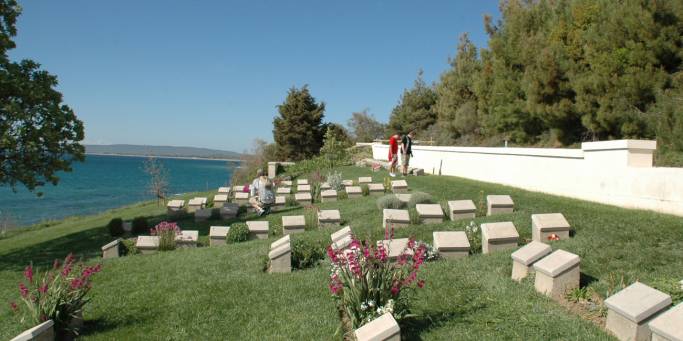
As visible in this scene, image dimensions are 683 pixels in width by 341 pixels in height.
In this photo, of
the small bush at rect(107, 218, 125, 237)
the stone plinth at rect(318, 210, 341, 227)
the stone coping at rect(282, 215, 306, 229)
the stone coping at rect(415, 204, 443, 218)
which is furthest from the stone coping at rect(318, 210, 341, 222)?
the small bush at rect(107, 218, 125, 237)

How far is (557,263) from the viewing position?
526cm

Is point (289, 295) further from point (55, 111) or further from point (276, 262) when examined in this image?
point (55, 111)

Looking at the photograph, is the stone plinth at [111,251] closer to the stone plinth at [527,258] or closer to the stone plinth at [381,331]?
the stone plinth at [381,331]

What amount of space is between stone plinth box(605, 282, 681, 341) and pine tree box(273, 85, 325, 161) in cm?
3788

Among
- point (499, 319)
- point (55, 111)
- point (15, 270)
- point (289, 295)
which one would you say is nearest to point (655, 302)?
point (499, 319)

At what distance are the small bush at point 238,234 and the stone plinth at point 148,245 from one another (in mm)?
1589

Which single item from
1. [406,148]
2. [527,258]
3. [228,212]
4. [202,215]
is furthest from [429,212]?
[406,148]

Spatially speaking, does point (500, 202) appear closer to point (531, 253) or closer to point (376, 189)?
point (531, 253)

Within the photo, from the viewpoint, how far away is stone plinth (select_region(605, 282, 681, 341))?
402cm

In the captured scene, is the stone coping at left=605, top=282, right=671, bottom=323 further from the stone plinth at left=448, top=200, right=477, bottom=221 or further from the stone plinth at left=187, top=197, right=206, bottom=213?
the stone plinth at left=187, top=197, right=206, bottom=213

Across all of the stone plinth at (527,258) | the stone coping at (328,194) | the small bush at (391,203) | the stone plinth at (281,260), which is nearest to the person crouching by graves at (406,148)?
the stone coping at (328,194)

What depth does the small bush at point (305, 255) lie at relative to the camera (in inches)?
300

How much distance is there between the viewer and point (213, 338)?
5137mm

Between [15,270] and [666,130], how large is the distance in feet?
50.0
